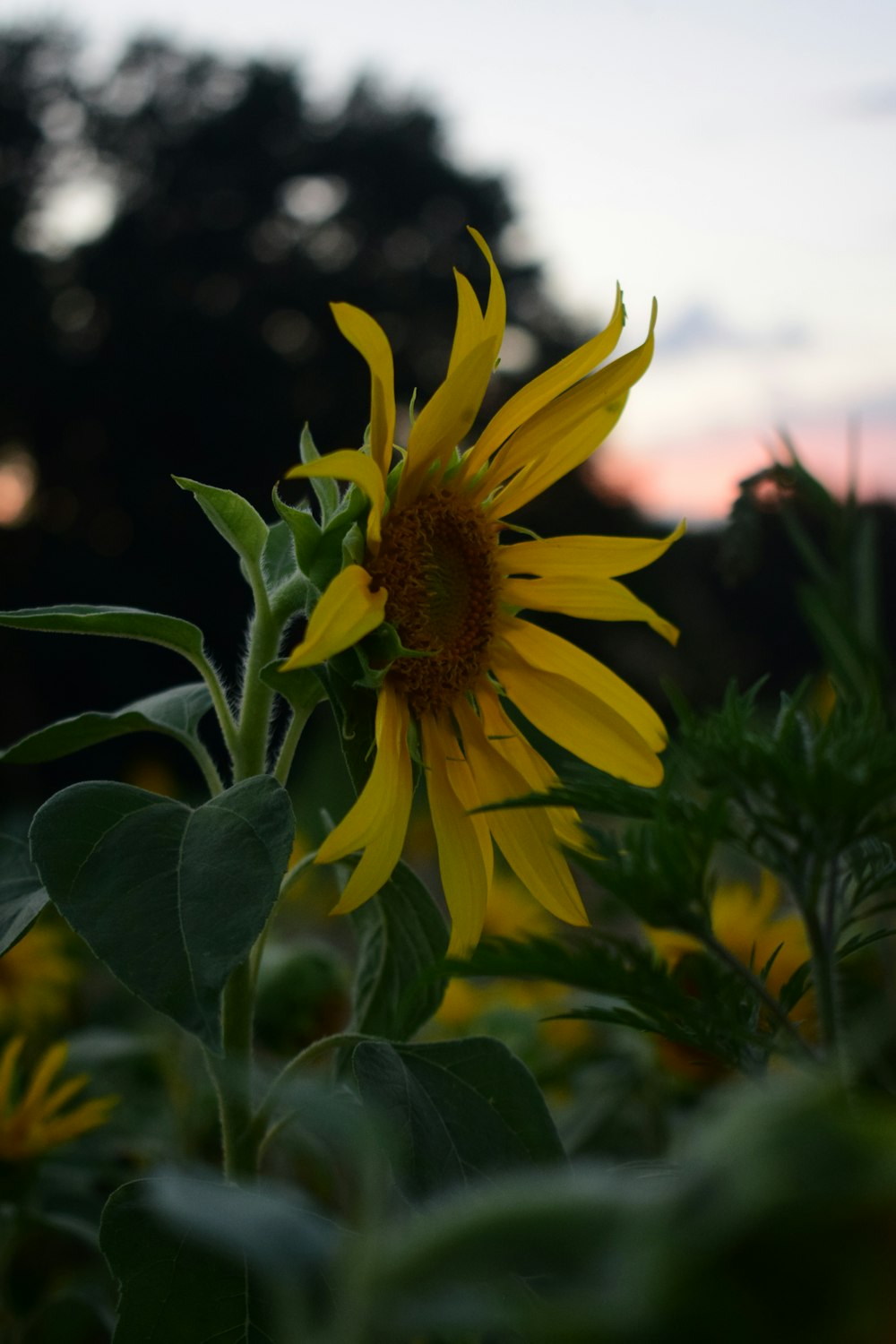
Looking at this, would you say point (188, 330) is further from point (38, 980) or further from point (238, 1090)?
point (238, 1090)

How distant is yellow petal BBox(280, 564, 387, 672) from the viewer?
0.36 m

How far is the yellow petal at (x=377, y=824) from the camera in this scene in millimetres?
378

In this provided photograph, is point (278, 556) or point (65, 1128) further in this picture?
point (65, 1128)

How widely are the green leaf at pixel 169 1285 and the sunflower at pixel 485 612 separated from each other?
0.12 meters

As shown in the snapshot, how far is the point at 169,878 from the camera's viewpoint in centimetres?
37

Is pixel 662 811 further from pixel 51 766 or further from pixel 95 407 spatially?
pixel 95 407

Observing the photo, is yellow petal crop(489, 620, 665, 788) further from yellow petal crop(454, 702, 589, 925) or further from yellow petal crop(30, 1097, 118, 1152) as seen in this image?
yellow petal crop(30, 1097, 118, 1152)

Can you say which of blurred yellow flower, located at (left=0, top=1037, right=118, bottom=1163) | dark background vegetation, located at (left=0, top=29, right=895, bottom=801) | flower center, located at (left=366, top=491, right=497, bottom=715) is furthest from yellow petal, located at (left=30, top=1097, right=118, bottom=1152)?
dark background vegetation, located at (left=0, top=29, right=895, bottom=801)

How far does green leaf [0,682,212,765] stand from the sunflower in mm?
89

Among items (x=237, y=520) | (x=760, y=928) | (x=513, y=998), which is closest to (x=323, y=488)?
(x=237, y=520)

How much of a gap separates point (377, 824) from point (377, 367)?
140 mm

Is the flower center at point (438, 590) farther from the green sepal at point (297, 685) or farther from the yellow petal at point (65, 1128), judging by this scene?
the yellow petal at point (65, 1128)

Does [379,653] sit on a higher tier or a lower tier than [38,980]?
higher

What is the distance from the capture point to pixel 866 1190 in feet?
0.43
